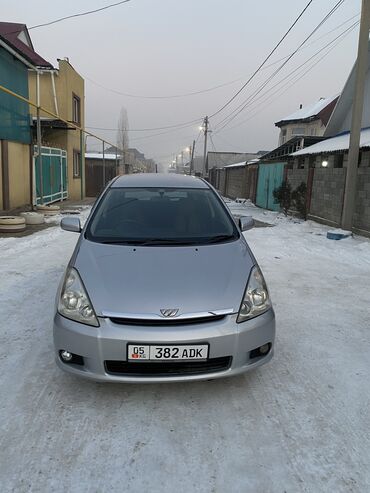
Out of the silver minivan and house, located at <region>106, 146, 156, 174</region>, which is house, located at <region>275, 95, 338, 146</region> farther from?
the silver minivan

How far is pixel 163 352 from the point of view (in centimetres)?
253

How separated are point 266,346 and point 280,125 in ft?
117

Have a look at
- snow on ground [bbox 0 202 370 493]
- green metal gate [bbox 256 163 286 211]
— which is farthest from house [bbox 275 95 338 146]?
snow on ground [bbox 0 202 370 493]

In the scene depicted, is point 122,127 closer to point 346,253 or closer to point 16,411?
point 346,253

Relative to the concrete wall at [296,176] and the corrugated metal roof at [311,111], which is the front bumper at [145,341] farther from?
the corrugated metal roof at [311,111]

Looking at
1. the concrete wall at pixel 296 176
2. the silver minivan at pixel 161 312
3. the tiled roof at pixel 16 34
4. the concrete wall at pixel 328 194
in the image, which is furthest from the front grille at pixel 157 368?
the tiled roof at pixel 16 34

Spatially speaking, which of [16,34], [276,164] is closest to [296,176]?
[276,164]

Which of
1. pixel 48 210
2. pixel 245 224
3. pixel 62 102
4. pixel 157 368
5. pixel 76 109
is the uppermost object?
pixel 76 109

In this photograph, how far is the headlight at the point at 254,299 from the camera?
108 inches

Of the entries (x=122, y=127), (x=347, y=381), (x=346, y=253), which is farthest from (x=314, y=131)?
(x=122, y=127)

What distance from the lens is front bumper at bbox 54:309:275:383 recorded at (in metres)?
2.52

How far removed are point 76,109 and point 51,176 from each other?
6.87 meters

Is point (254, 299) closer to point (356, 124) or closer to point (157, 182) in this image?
point (157, 182)

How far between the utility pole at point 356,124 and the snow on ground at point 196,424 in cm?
659
